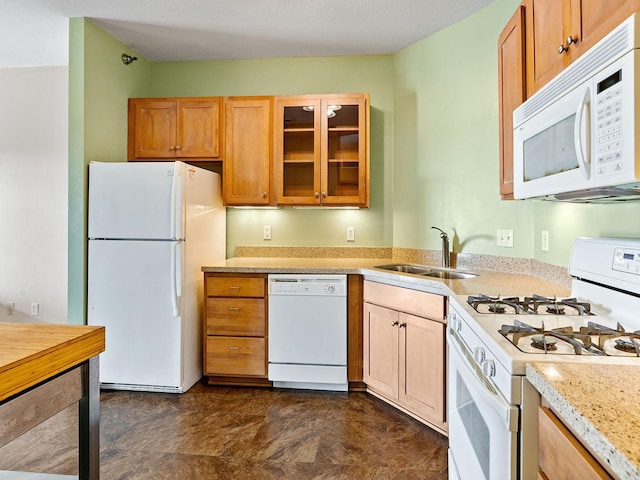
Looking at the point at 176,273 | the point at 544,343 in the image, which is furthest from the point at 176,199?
the point at 544,343

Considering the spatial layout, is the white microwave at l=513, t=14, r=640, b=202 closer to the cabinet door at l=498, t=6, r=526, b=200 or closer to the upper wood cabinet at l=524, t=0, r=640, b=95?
the upper wood cabinet at l=524, t=0, r=640, b=95

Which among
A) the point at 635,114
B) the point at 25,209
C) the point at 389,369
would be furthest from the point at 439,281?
the point at 25,209

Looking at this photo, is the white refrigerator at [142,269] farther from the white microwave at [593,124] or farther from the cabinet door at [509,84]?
the white microwave at [593,124]

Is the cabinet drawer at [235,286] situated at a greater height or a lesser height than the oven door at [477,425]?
greater

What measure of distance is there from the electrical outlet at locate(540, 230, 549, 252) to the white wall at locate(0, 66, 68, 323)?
3.72m

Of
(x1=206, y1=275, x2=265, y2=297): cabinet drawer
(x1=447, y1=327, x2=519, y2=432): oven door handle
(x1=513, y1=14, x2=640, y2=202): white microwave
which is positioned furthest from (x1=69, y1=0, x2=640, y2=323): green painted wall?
(x1=447, y1=327, x2=519, y2=432): oven door handle

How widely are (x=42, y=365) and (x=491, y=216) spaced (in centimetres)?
238

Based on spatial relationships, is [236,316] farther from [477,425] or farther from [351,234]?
[477,425]

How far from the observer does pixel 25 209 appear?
3.46 m

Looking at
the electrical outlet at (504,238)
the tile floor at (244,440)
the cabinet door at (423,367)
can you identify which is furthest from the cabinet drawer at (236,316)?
the electrical outlet at (504,238)

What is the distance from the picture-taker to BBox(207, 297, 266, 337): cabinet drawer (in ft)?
8.86

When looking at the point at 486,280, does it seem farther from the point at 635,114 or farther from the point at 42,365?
the point at 42,365

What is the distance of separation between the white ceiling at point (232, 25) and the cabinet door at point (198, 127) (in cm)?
48

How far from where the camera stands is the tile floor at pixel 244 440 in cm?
183
